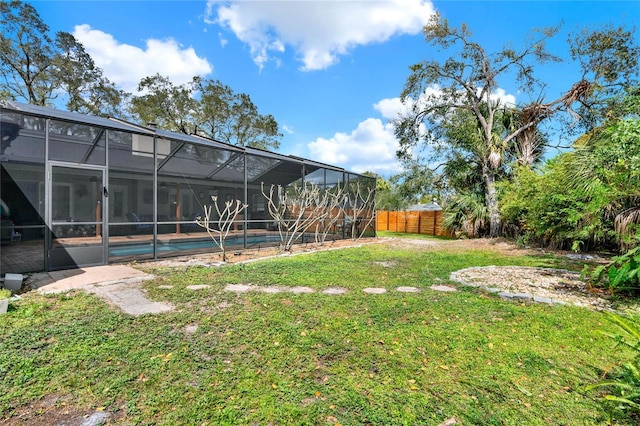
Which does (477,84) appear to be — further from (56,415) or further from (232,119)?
(56,415)

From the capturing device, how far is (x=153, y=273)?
538 centimetres

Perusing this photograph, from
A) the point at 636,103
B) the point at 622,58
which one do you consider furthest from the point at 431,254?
the point at 622,58

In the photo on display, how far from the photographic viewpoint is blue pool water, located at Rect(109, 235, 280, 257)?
6.34m

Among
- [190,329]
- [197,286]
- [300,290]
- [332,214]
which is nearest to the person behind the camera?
[190,329]

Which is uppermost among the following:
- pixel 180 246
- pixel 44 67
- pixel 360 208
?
pixel 44 67

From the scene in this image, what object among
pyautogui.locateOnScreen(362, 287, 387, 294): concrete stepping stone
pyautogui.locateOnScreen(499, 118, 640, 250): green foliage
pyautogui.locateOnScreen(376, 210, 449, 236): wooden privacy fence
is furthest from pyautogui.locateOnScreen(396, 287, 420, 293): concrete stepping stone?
pyautogui.locateOnScreen(376, 210, 449, 236): wooden privacy fence

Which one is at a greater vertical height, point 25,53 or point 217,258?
point 25,53

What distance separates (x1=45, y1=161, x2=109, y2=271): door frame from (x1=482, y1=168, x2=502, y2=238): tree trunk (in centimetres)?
1223

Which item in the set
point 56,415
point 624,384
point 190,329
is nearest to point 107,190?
point 190,329

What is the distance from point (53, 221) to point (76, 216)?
345 millimetres

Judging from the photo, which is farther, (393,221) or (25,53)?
(393,221)

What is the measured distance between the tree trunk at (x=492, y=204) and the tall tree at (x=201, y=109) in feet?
48.4

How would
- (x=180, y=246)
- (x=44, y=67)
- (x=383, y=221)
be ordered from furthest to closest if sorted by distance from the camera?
(x=383, y=221) < (x=44, y=67) < (x=180, y=246)

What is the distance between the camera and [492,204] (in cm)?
1205
